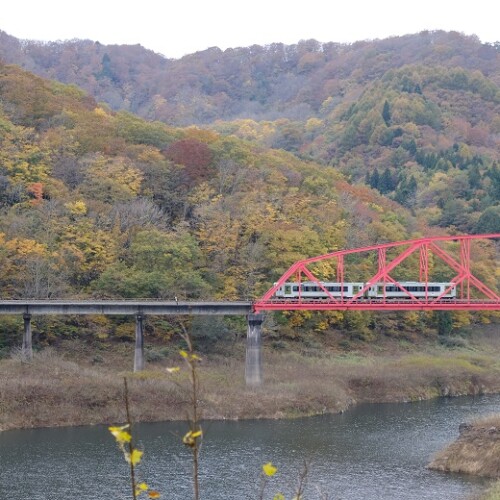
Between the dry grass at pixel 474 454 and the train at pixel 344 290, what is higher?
the train at pixel 344 290

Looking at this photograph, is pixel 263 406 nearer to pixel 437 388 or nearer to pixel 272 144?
pixel 437 388

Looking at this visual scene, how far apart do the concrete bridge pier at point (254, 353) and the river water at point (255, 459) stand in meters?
6.83

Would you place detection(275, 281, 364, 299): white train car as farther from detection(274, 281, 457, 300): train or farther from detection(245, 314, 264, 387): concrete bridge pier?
detection(245, 314, 264, 387): concrete bridge pier

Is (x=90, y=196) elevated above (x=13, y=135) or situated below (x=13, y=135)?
below

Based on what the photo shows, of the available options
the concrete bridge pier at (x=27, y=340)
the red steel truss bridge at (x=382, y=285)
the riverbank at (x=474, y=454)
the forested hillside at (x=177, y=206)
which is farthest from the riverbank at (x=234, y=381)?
the riverbank at (x=474, y=454)

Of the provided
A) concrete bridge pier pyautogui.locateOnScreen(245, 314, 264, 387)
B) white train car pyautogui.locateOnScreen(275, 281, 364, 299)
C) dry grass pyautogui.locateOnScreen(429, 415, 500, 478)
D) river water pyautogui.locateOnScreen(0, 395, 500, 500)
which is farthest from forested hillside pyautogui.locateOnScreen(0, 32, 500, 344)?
dry grass pyautogui.locateOnScreen(429, 415, 500, 478)

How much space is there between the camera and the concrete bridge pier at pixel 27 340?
60.2 meters

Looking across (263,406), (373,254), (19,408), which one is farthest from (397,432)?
(373,254)

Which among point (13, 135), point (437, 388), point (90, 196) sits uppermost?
point (13, 135)

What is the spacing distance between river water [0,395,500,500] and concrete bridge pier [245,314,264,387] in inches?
269

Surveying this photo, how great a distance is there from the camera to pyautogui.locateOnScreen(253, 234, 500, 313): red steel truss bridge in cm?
6084

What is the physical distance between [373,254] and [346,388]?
1003 inches

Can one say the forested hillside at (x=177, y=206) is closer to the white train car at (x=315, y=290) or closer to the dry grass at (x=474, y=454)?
the white train car at (x=315, y=290)

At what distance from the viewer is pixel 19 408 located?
52.0 m
